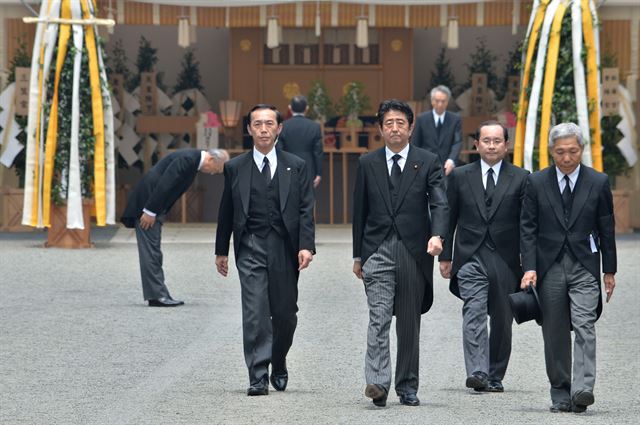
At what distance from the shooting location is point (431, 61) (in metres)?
24.8

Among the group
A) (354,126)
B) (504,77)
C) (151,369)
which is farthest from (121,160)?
(151,369)

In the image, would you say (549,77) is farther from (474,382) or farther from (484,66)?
(474,382)

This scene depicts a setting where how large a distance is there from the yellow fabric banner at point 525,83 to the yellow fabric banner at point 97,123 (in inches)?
182

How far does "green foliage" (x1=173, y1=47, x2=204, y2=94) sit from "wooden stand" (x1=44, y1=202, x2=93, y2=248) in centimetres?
571

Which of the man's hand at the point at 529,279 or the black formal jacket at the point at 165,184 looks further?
the black formal jacket at the point at 165,184

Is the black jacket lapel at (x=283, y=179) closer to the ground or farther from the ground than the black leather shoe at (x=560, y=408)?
farther from the ground

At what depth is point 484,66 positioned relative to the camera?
24062 mm

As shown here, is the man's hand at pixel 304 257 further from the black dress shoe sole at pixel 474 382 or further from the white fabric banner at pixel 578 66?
the white fabric banner at pixel 578 66

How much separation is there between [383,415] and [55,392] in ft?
6.32

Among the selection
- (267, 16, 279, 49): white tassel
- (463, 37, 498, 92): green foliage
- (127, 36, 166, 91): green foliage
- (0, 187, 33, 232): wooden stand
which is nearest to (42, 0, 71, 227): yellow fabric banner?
(0, 187, 33, 232): wooden stand

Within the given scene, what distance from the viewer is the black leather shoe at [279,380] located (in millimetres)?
9523

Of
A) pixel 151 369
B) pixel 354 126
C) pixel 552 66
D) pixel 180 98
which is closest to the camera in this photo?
pixel 151 369

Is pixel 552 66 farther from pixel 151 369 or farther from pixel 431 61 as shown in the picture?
pixel 151 369

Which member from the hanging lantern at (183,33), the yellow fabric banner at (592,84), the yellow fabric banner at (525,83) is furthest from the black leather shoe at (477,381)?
the hanging lantern at (183,33)
